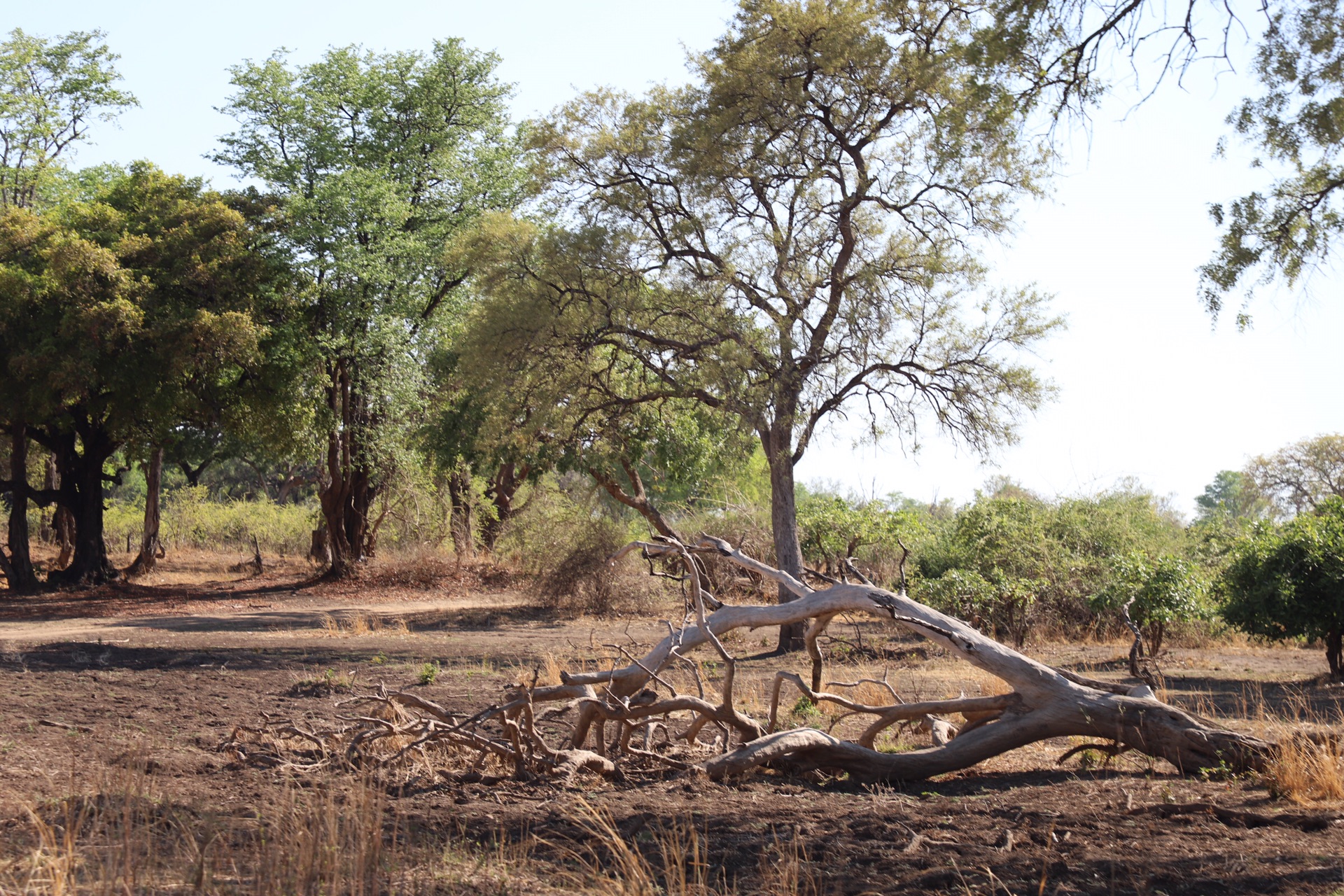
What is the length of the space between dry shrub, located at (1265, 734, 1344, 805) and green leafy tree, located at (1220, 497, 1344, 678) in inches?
243

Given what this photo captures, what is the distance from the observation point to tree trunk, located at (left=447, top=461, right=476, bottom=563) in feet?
95.3

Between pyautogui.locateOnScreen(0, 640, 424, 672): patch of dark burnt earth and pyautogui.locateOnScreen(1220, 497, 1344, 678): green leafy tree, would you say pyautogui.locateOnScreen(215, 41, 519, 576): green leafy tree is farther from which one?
pyautogui.locateOnScreen(1220, 497, 1344, 678): green leafy tree

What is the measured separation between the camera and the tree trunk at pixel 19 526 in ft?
78.0

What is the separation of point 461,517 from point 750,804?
24.3 m

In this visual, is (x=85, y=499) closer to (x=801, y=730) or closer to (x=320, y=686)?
(x=320, y=686)

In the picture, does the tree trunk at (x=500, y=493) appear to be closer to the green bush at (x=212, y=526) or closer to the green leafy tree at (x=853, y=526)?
the green bush at (x=212, y=526)

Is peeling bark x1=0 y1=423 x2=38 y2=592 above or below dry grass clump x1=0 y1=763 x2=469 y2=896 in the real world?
above

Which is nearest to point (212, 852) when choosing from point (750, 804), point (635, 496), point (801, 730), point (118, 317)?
point (750, 804)

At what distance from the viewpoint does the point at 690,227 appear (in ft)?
53.0

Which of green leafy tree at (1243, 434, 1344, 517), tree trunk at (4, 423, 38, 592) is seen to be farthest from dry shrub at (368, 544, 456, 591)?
green leafy tree at (1243, 434, 1344, 517)

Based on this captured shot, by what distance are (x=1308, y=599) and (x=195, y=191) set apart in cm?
2407

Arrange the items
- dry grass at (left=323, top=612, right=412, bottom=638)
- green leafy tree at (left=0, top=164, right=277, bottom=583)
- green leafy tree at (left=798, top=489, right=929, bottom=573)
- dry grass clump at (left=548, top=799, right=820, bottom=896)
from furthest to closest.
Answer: green leafy tree at (left=0, top=164, right=277, bottom=583), green leafy tree at (left=798, top=489, right=929, bottom=573), dry grass at (left=323, top=612, right=412, bottom=638), dry grass clump at (left=548, top=799, right=820, bottom=896)

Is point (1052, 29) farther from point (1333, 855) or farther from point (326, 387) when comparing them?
point (326, 387)

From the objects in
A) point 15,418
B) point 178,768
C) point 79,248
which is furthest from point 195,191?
point 178,768
